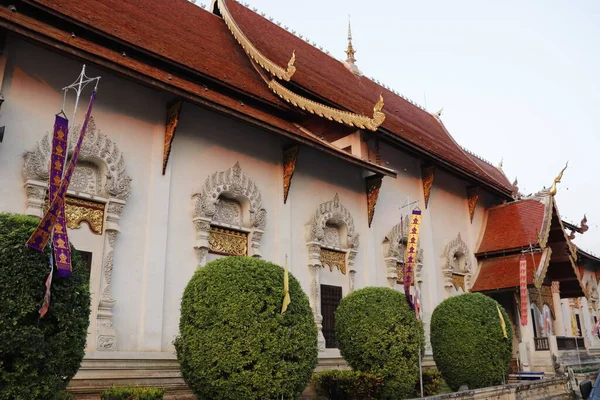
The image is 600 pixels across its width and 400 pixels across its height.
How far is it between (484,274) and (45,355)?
13.5 meters

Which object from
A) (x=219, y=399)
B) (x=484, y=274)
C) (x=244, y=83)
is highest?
(x=244, y=83)

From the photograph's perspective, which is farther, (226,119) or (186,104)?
(226,119)

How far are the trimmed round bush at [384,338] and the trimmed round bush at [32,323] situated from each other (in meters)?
4.40

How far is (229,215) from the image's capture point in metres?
9.48

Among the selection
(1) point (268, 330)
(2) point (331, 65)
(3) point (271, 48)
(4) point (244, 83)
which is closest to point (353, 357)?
(1) point (268, 330)

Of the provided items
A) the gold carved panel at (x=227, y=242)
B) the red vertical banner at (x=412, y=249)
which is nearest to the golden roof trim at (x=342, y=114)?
the red vertical banner at (x=412, y=249)

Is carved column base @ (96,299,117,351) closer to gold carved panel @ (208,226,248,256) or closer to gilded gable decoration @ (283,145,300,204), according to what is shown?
gold carved panel @ (208,226,248,256)

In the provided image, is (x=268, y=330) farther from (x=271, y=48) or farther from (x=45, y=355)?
(x=271, y=48)

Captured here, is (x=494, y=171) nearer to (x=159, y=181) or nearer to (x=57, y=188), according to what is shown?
(x=159, y=181)

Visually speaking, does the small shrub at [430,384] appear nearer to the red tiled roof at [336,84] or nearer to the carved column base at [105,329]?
the carved column base at [105,329]

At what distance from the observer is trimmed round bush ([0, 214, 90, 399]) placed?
386cm

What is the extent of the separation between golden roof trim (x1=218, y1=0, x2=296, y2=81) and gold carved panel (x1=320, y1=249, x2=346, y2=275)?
369 cm

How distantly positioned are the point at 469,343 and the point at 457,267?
6020 mm

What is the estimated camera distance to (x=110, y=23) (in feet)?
28.2
